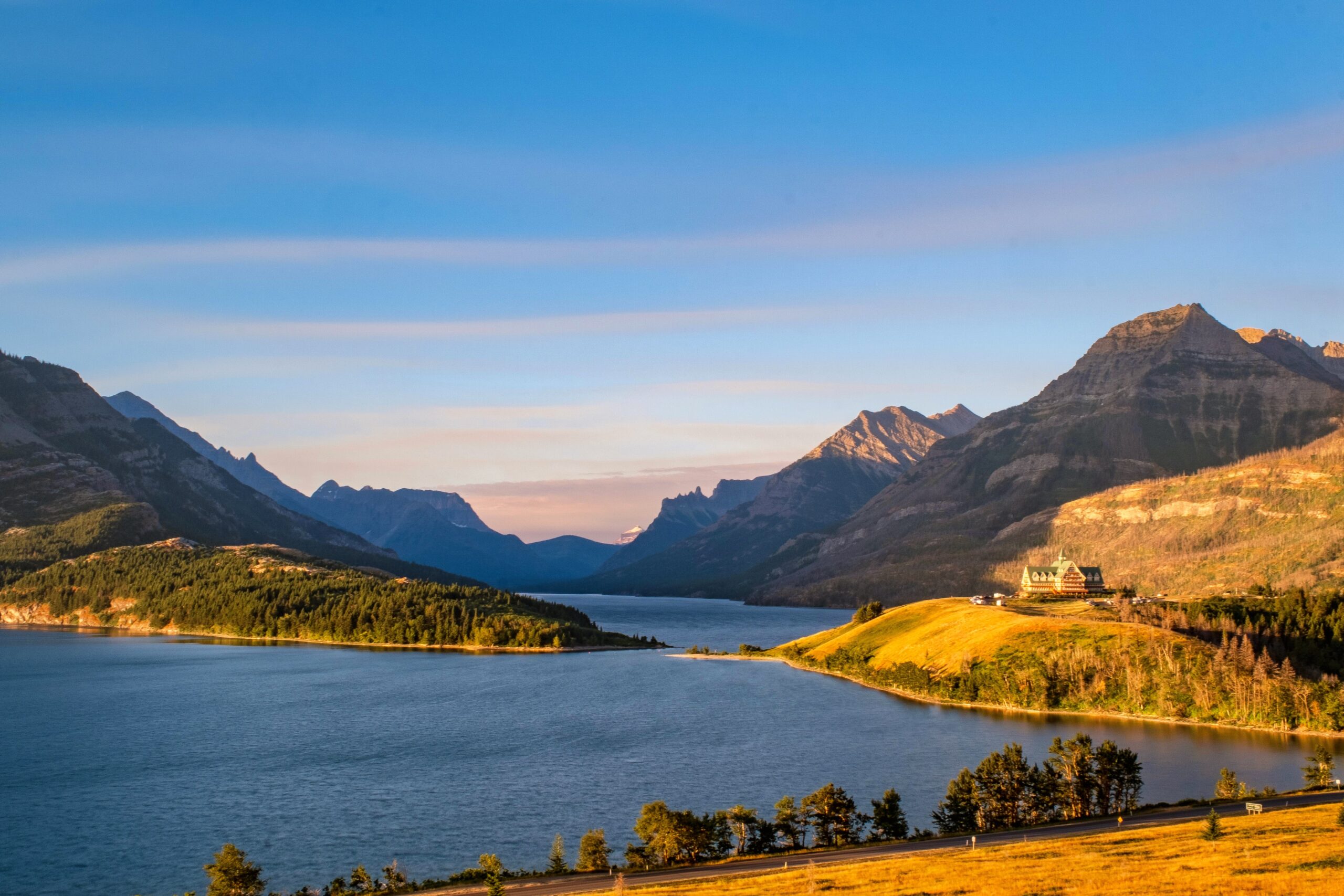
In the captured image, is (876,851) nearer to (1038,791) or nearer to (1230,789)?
(1038,791)

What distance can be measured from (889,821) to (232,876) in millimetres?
55100

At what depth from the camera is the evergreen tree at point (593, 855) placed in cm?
8544

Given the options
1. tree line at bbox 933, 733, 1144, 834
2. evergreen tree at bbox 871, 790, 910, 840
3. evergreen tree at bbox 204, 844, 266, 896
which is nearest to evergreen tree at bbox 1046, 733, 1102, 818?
tree line at bbox 933, 733, 1144, 834

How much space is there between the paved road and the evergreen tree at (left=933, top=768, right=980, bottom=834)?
343 centimetres

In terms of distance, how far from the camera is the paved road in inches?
3076

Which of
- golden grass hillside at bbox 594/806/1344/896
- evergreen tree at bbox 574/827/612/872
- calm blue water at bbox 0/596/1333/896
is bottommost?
calm blue water at bbox 0/596/1333/896

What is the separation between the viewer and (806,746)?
150625mm

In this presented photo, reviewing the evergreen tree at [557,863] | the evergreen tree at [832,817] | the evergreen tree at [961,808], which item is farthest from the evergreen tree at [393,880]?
the evergreen tree at [961,808]

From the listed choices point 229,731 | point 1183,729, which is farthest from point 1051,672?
point 229,731

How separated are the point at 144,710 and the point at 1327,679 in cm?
20186

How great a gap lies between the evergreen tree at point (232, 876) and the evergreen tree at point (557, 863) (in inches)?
888

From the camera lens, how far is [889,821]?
9500cm

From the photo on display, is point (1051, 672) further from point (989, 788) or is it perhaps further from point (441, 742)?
point (441, 742)

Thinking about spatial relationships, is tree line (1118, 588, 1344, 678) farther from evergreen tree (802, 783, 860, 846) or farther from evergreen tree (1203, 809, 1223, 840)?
evergreen tree (1203, 809, 1223, 840)
